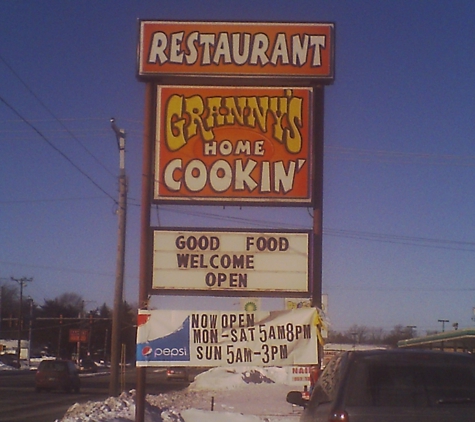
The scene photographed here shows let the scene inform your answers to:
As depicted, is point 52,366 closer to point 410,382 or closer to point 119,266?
point 119,266

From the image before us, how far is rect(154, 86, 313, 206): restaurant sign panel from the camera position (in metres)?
11.6

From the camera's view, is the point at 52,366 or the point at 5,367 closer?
the point at 52,366

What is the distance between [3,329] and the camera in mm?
124812

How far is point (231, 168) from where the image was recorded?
11672 mm

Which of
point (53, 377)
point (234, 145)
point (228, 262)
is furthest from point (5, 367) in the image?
point (234, 145)

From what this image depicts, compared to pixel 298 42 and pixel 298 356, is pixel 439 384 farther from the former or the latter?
pixel 298 42

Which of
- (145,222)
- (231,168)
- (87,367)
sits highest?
(231,168)

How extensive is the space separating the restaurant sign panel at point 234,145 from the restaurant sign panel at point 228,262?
25.1 inches

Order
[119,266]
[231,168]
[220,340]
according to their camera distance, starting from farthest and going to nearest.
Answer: [119,266], [231,168], [220,340]

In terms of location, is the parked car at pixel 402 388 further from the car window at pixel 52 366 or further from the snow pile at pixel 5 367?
the snow pile at pixel 5 367

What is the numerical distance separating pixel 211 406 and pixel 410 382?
604 inches

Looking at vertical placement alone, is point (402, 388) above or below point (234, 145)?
below

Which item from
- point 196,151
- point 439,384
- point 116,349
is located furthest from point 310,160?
point 116,349

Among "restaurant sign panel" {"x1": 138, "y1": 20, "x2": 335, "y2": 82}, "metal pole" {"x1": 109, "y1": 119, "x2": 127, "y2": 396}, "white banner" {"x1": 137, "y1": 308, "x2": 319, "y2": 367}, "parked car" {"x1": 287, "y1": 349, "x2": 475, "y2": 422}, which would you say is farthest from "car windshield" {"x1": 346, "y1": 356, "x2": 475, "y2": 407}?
"metal pole" {"x1": 109, "y1": 119, "x2": 127, "y2": 396}
